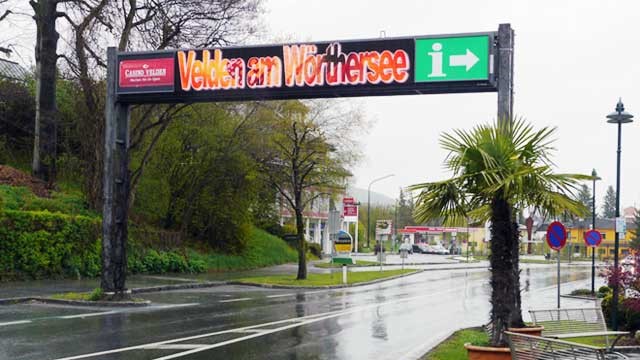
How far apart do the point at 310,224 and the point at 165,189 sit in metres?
46.1

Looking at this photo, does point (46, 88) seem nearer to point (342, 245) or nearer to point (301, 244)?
point (301, 244)

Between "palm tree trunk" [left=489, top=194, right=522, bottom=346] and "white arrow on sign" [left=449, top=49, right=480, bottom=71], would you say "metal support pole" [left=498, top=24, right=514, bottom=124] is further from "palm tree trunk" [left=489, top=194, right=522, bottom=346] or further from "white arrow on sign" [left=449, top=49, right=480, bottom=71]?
"palm tree trunk" [left=489, top=194, right=522, bottom=346]

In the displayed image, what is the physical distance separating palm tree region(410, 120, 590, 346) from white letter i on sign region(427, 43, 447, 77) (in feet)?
20.8

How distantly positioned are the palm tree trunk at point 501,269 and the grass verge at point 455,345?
1.39 feet

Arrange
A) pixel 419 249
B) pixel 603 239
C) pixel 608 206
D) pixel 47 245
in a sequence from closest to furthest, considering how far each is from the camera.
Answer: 1. pixel 47 245
2. pixel 419 249
3. pixel 603 239
4. pixel 608 206

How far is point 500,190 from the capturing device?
10.5 meters

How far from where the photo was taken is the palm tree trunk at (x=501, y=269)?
1053 cm

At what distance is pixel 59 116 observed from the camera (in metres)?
36.4

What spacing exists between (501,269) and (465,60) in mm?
7367

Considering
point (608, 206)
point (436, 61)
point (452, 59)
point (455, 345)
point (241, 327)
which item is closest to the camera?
point (455, 345)

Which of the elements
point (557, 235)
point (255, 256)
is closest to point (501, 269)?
point (557, 235)

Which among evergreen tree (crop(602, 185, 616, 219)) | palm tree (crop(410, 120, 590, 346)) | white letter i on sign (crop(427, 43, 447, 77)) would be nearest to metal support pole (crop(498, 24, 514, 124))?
white letter i on sign (crop(427, 43, 447, 77))

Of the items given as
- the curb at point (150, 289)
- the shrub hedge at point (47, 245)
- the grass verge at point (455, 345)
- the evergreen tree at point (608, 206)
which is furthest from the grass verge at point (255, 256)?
the evergreen tree at point (608, 206)

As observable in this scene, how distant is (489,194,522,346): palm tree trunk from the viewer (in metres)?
10.5
